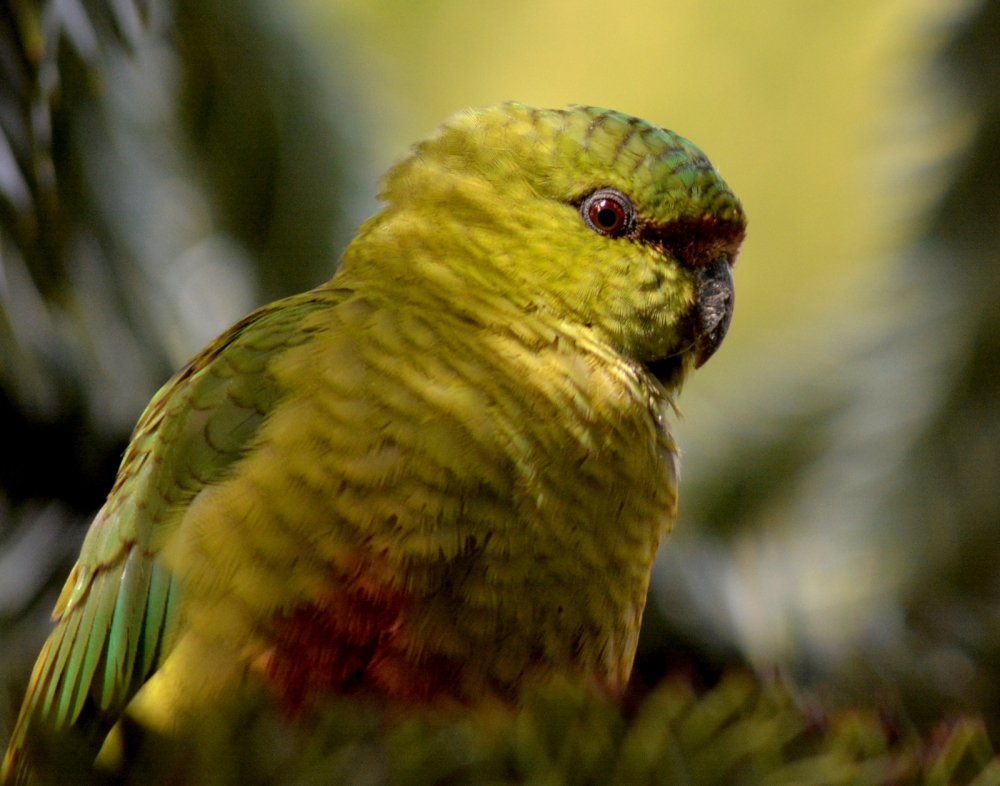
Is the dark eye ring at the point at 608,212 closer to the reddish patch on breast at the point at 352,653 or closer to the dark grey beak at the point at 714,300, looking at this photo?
the dark grey beak at the point at 714,300

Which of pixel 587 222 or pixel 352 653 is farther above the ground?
pixel 587 222

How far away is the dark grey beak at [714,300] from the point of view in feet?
3.46

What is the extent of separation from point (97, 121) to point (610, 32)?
2.84 m

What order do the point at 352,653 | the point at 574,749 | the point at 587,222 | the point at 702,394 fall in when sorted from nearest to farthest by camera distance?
the point at 574,749 < the point at 352,653 < the point at 587,222 < the point at 702,394

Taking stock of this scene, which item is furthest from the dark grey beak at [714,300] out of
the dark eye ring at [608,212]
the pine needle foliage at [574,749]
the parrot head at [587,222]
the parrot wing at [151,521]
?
the pine needle foliage at [574,749]

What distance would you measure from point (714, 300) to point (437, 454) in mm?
423

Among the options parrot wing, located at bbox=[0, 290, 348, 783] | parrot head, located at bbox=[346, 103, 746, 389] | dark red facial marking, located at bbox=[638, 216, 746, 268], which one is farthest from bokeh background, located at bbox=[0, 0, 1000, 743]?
dark red facial marking, located at bbox=[638, 216, 746, 268]

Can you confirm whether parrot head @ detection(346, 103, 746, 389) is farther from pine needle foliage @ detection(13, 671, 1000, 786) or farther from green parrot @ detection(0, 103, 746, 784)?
pine needle foliage @ detection(13, 671, 1000, 786)

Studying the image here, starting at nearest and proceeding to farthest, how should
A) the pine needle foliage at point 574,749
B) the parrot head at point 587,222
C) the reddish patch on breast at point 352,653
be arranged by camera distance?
the pine needle foliage at point 574,749
the reddish patch on breast at point 352,653
the parrot head at point 587,222

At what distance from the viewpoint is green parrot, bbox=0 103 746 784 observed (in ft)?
2.56

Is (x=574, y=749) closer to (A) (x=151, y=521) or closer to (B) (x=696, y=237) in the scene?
(A) (x=151, y=521)

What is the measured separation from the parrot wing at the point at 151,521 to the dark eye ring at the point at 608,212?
28 cm

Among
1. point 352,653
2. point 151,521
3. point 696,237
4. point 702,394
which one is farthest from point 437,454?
point 702,394

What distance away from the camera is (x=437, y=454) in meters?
0.81
